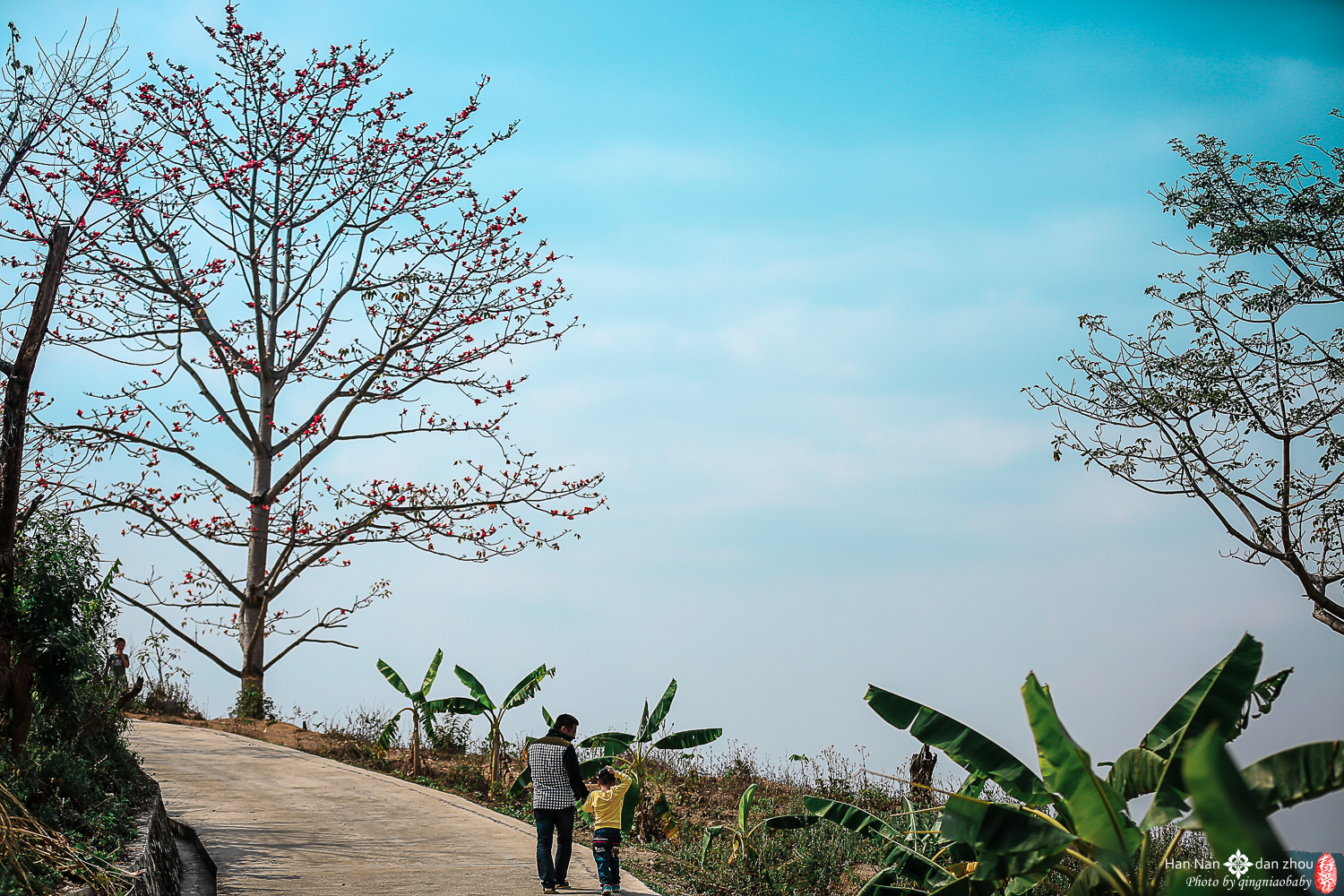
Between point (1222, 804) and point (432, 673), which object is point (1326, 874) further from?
point (432, 673)

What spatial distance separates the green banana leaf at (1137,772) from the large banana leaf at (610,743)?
8007 mm

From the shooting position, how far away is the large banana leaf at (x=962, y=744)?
6.04 metres

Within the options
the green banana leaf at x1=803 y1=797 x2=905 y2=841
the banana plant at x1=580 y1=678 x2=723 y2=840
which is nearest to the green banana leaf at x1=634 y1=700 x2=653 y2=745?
the banana plant at x1=580 y1=678 x2=723 y2=840

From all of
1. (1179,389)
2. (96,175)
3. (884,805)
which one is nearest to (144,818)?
(884,805)

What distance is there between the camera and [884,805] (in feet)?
→ 45.6

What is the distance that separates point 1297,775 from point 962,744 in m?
2.00

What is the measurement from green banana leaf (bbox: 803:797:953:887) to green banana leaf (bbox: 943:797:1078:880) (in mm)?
1928

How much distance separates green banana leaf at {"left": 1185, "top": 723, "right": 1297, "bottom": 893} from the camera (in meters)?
2.68

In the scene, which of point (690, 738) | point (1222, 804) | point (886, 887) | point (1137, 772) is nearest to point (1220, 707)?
point (1137, 772)

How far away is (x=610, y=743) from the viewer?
12.9 metres

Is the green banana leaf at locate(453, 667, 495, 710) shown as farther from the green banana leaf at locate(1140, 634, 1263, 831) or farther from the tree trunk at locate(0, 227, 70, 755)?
the green banana leaf at locate(1140, 634, 1263, 831)

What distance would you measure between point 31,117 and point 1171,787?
11.3m

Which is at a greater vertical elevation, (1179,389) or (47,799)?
(1179,389)

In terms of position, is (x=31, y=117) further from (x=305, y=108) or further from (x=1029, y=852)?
(x=1029, y=852)
